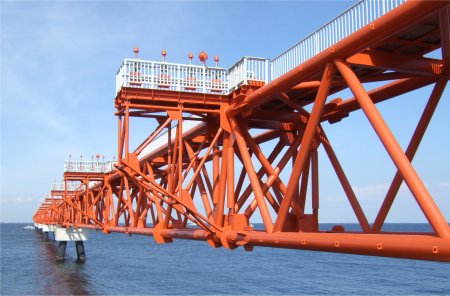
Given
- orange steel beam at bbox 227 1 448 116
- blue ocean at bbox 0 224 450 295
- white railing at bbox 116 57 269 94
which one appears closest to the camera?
orange steel beam at bbox 227 1 448 116

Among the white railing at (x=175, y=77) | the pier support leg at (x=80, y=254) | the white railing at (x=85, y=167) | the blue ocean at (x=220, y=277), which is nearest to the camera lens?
the white railing at (x=175, y=77)

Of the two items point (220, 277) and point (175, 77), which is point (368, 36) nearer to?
point (175, 77)

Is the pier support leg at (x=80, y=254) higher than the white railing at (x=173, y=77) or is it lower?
lower

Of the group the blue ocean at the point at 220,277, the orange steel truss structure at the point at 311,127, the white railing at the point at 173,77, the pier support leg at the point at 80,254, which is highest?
the white railing at the point at 173,77

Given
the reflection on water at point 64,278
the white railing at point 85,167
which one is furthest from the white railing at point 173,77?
the reflection on water at point 64,278

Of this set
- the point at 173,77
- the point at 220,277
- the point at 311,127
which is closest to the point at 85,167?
the point at 220,277

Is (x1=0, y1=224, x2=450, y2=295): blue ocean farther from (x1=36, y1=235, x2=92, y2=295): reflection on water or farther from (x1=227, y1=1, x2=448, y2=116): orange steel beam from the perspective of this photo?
(x1=227, y1=1, x2=448, y2=116): orange steel beam

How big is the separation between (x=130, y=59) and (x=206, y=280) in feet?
184

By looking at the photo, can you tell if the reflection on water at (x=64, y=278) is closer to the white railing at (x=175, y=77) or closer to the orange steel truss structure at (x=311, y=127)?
the orange steel truss structure at (x=311, y=127)

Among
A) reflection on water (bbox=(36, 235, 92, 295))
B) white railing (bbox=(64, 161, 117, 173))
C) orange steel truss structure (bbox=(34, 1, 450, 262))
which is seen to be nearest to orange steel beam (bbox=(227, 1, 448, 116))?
orange steel truss structure (bbox=(34, 1, 450, 262))

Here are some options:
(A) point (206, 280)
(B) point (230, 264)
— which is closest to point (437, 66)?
(A) point (206, 280)

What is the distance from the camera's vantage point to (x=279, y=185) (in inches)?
671

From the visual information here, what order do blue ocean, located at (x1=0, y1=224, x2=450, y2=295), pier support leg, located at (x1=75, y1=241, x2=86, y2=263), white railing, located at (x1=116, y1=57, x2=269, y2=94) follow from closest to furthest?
white railing, located at (x1=116, y1=57, x2=269, y2=94) → blue ocean, located at (x1=0, y1=224, x2=450, y2=295) → pier support leg, located at (x1=75, y1=241, x2=86, y2=263)

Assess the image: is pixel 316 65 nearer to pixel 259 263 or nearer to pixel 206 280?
pixel 206 280
